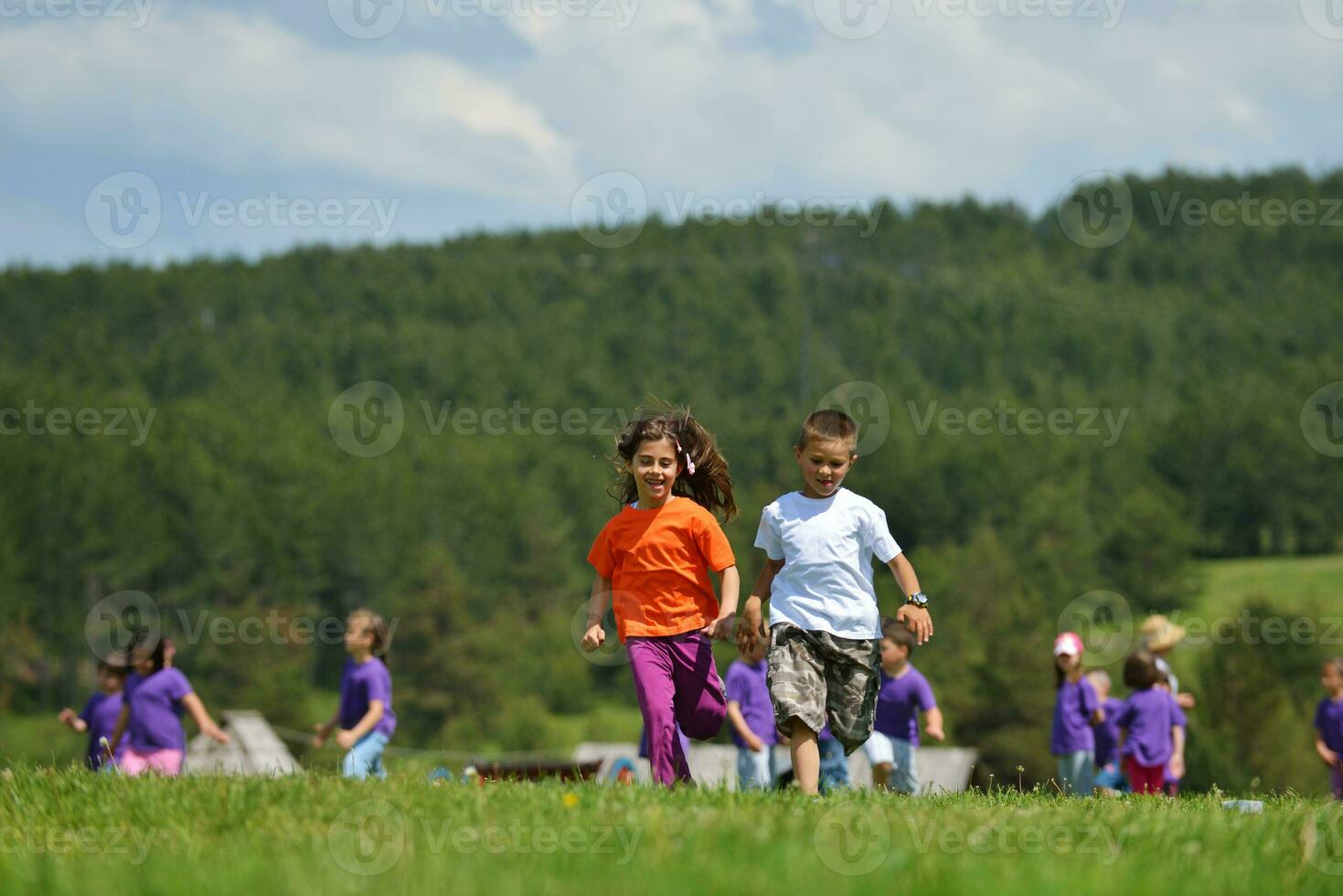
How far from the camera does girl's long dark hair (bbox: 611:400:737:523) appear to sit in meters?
7.88

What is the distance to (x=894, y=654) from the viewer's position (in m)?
11.3

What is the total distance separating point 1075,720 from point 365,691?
5.99m

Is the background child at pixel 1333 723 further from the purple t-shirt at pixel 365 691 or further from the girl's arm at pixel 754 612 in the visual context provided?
the purple t-shirt at pixel 365 691

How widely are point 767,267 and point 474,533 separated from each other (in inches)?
2150

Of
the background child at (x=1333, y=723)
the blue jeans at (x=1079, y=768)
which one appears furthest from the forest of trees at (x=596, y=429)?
the blue jeans at (x=1079, y=768)

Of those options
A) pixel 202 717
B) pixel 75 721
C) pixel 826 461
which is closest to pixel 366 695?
pixel 202 717

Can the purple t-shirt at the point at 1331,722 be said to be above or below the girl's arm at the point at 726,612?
below

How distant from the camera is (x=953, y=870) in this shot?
4.51 m

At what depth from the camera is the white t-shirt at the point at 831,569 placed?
746 centimetres

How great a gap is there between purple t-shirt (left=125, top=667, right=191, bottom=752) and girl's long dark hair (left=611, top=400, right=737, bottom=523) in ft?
15.1

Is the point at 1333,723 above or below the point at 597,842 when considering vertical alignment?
below

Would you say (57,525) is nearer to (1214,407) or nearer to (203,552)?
(203,552)

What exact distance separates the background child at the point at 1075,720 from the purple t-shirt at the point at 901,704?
67.4 inches

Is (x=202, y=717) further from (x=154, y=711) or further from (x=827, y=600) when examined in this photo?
(x=827, y=600)
